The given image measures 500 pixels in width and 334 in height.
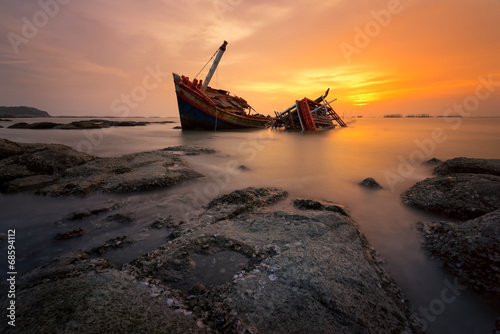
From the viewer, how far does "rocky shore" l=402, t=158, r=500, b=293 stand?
2.33 metres

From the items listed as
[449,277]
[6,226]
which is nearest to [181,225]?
[6,226]

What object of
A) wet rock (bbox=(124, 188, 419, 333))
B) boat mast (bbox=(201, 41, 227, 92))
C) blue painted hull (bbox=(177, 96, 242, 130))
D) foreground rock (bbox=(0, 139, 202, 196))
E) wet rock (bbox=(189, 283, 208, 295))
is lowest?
wet rock (bbox=(189, 283, 208, 295))

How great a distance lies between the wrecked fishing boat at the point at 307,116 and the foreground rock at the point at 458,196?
69.5 ft

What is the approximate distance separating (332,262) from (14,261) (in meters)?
3.65

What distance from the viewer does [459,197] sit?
390 cm

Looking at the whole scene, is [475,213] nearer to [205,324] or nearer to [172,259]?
[205,324]

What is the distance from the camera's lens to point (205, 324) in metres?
1.55

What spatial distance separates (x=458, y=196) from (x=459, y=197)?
0.09 feet

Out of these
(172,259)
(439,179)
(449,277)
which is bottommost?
(449,277)

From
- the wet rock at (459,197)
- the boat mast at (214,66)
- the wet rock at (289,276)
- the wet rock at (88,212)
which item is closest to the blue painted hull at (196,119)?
the boat mast at (214,66)

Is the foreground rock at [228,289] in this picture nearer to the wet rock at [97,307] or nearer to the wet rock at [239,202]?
the wet rock at [97,307]

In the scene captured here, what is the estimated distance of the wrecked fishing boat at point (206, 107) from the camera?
2095 cm

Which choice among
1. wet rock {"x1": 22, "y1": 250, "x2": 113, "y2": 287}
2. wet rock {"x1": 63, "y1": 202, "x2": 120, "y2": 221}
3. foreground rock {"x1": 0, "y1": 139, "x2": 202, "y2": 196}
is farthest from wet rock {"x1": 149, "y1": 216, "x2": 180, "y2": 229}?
foreground rock {"x1": 0, "y1": 139, "x2": 202, "y2": 196}

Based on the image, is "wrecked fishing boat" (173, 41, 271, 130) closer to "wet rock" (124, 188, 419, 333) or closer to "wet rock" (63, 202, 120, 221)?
"wet rock" (63, 202, 120, 221)
